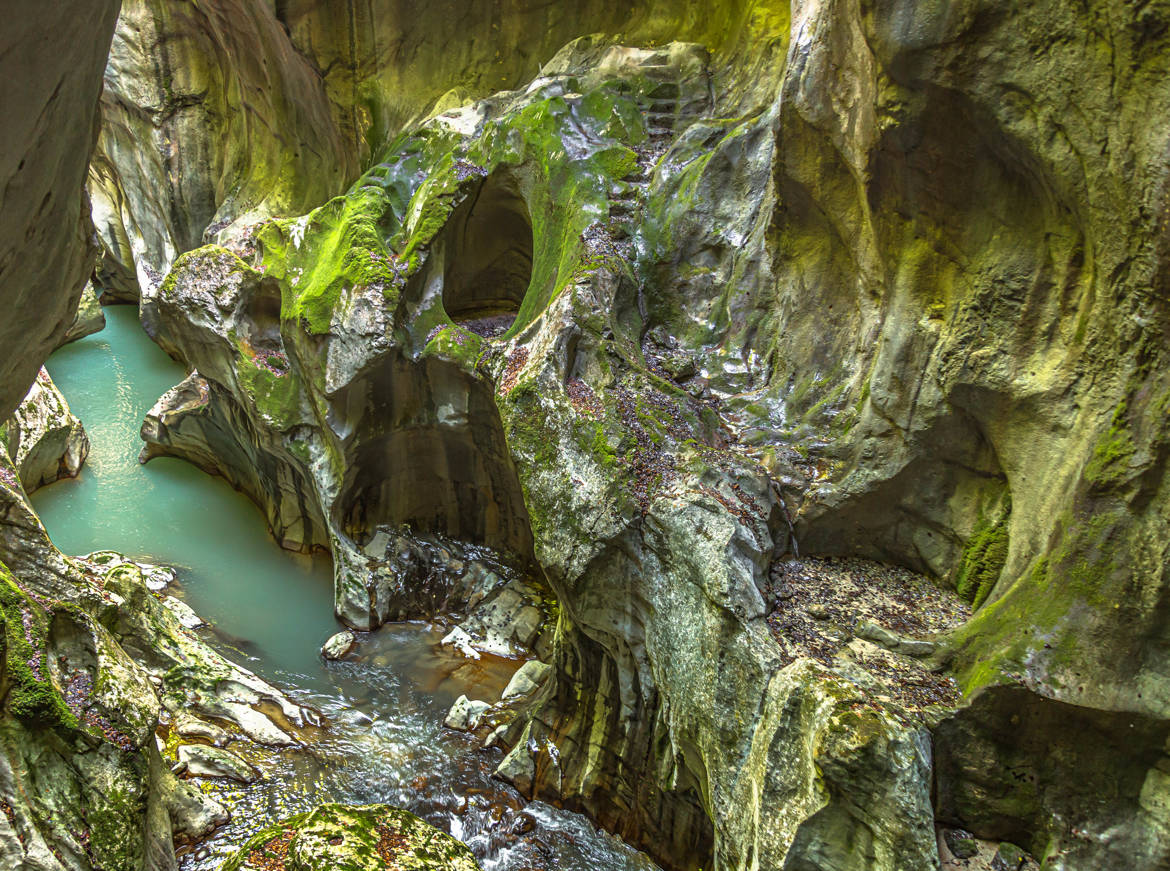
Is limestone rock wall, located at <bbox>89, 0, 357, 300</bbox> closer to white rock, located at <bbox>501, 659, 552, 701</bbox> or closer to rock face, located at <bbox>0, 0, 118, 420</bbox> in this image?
white rock, located at <bbox>501, 659, 552, 701</bbox>

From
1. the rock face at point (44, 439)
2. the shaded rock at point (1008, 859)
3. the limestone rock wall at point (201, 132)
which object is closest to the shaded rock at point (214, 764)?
the shaded rock at point (1008, 859)

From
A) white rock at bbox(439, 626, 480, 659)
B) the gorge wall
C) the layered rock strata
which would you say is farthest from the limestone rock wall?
white rock at bbox(439, 626, 480, 659)

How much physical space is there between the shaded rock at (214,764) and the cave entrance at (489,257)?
727cm

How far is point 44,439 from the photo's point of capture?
13984 millimetres

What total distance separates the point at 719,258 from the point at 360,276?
18.9 ft

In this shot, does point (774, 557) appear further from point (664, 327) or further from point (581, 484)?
point (664, 327)

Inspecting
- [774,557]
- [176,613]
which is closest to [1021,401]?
[774,557]

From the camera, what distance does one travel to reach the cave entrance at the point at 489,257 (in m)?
12.5

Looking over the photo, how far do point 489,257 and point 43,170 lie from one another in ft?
38.0

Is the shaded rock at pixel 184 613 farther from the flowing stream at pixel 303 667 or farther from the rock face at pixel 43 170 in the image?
the rock face at pixel 43 170

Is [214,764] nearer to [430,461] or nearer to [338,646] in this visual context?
[338,646]

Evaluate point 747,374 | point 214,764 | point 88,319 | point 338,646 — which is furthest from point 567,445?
point 88,319

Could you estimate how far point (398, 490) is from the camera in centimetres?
1303

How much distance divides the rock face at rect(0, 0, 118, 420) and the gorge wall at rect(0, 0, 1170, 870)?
9cm
